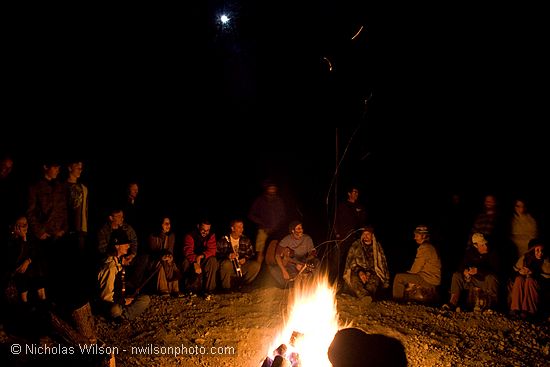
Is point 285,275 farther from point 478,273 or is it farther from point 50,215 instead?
point 50,215

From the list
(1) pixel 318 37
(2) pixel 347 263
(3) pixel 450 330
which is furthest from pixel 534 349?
(1) pixel 318 37

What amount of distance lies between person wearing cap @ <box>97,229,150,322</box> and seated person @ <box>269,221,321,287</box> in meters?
2.59

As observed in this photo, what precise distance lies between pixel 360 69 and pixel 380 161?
6.92 metres

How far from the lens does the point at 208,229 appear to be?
24.9ft

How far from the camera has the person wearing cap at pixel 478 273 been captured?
6.71m

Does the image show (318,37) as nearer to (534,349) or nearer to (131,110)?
(131,110)

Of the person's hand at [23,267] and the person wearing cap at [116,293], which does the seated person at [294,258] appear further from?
the person's hand at [23,267]

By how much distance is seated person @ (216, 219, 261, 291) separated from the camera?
7.49 m

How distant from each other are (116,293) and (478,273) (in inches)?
232

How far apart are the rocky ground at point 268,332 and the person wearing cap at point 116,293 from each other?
0.51 feet

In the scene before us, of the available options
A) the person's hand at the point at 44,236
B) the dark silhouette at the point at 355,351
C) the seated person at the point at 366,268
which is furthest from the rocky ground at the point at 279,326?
the dark silhouette at the point at 355,351

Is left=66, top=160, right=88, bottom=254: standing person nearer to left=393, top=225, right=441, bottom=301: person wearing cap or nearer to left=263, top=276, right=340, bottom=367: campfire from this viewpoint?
left=263, top=276, right=340, bottom=367: campfire

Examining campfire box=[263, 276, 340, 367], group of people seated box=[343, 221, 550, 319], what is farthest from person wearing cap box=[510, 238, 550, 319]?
campfire box=[263, 276, 340, 367]

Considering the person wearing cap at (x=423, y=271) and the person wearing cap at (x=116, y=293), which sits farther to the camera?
the person wearing cap at (x=423, y=271)
